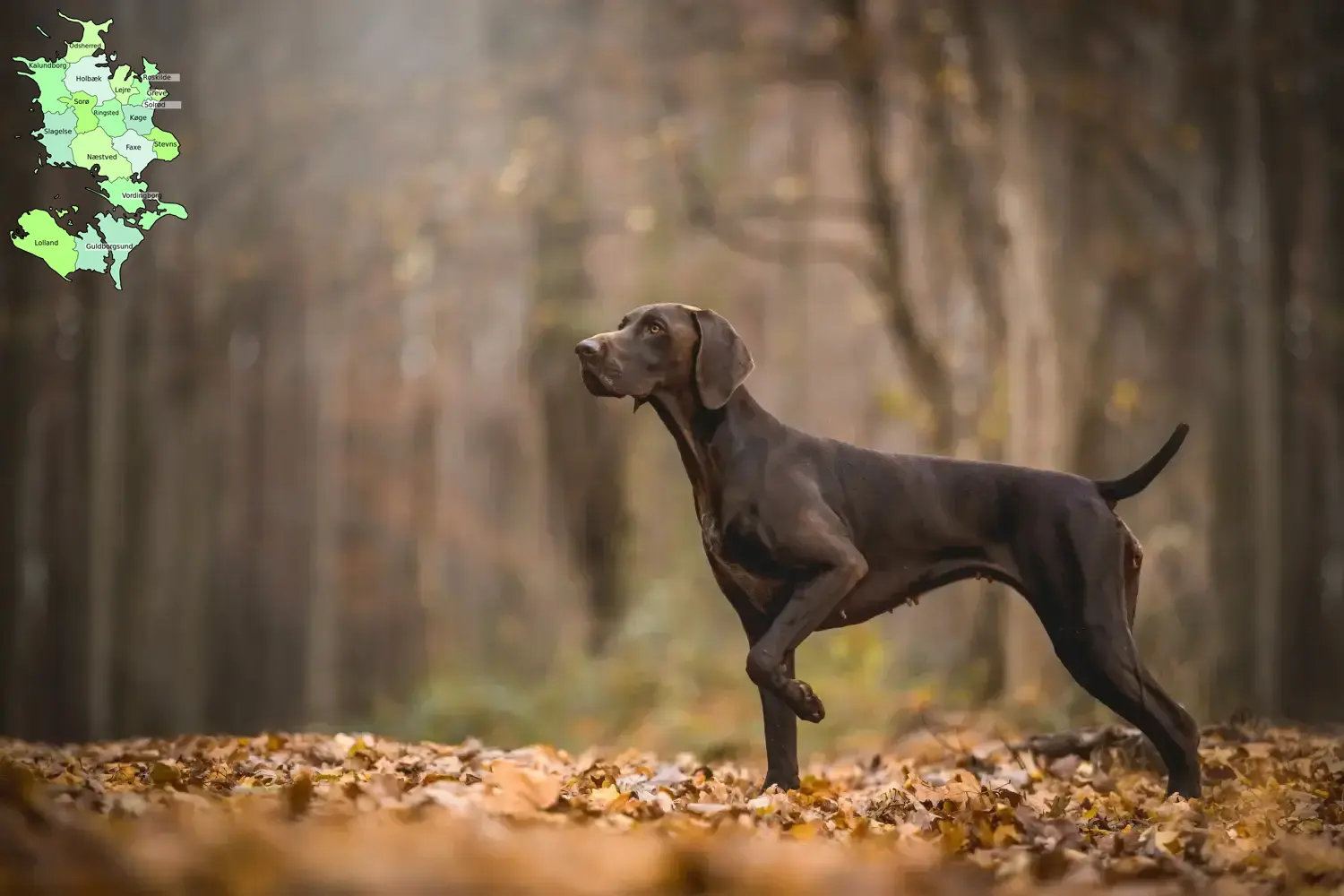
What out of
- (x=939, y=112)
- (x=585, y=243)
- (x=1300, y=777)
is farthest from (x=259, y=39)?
(x=1300, y=777)

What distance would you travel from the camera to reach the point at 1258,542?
12914 mm

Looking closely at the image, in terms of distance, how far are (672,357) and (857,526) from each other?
1144 millimetres

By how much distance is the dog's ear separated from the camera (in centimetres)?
573

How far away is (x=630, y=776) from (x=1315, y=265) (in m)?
10.3

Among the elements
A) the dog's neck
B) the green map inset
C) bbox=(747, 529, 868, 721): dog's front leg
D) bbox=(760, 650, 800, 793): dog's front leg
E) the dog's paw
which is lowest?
the dog's paw

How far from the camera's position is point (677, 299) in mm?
16188

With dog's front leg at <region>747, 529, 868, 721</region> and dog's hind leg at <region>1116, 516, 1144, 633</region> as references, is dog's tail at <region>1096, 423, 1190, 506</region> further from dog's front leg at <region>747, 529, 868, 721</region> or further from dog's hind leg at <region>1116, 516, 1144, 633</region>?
dog's front leg at <region>747, 529, 868, 721</region>

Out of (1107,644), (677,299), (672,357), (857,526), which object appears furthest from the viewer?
(677,299)

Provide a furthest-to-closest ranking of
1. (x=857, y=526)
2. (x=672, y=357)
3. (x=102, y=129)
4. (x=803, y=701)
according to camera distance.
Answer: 1. (x=102, y=129)
2. (x=857, y=526)
3. (x=672, y=357)
4. (x=803, y=701)

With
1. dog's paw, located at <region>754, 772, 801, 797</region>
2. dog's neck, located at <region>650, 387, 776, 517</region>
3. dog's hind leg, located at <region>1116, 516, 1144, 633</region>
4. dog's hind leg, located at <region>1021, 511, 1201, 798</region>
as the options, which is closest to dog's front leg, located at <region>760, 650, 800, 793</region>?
dog's paw, located at <region>754, 772, 801, 797</region>

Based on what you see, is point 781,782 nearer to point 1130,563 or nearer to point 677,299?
point 1130,563

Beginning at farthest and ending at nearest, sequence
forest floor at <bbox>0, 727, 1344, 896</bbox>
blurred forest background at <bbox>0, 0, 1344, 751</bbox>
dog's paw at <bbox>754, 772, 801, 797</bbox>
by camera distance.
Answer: blurred forest background at <bbox>0, 0, 1344, 751</bbox>, dog's paw at <bbox>754, 772, 801, 797</bbox>, forest floor at <bbox>0, 727, 1344, 896</bbox>

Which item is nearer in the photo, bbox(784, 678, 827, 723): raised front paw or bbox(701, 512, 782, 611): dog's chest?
bbox(784, 678, 827, 723): raised front paw

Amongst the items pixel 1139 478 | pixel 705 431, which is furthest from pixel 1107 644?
pixel 705 431
